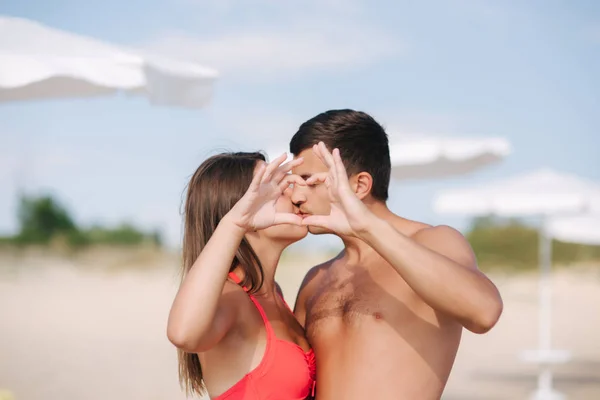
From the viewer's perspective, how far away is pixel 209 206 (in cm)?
319

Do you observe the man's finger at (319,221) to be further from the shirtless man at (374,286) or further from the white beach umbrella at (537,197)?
the white beach umbrella at (537,197)

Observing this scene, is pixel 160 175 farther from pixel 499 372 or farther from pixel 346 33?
pixel 499 372

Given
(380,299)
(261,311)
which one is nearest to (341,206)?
(261,311)

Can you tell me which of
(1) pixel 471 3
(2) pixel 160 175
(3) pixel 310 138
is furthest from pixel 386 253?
(1) pixel 471 3

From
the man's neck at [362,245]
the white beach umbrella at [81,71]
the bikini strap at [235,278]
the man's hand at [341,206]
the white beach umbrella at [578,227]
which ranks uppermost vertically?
the white beach umbrella at [81,71]

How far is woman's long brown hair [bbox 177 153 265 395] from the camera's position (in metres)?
3.17

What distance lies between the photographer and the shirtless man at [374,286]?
259cm

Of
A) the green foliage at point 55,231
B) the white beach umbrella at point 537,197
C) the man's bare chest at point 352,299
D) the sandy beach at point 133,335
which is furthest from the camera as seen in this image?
the green foliage at point 55,231

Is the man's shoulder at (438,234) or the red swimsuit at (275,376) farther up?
the man's shoulder at (438,234)

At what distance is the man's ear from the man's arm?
0.95m

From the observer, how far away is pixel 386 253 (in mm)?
2576

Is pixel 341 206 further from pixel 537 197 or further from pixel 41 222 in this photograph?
pixel 41 222

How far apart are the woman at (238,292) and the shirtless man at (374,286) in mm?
138

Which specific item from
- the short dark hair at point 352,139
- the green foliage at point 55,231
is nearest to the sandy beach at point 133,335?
the green foliage at point 55,231
